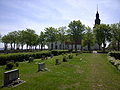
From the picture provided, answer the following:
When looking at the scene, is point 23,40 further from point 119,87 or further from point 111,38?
A: point 119,87

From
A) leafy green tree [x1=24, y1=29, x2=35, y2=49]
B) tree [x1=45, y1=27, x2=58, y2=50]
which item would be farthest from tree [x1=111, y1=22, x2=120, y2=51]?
leafy green tree [x1=24, y1=29, x2=35, y2=49]

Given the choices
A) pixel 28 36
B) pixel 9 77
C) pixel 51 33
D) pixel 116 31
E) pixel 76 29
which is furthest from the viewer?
pixel 51 33

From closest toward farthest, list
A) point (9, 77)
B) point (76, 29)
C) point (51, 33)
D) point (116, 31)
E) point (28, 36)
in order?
point (9, 77) < point (116, 31) < point (76, 29) < point (28, 36) < point (51, 33)

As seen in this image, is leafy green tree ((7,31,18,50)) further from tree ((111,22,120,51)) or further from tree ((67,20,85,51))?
tree ((111,22,120,51))

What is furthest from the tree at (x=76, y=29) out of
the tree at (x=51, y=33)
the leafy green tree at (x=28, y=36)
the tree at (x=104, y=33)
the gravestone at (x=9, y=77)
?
the gravestone at (x=9, y=77)

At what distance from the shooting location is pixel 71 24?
188 feet

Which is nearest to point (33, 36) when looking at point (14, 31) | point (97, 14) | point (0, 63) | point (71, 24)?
point (14, 31)

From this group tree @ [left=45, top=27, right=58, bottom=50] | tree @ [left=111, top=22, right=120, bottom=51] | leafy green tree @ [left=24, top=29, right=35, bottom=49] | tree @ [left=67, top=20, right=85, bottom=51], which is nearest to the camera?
tree @ [left=111, top=22, right=120, bottom=51]

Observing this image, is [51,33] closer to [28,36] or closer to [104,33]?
[28,36]

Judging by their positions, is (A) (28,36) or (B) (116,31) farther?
(A) (28,36)

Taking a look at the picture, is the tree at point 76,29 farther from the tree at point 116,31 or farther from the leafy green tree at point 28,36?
the leafy green tree at point 28,36

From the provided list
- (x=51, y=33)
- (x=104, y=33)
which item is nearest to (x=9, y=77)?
(x=104, y=33)

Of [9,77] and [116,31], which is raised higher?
[116,31]

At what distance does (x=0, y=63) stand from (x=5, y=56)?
4.52ft
